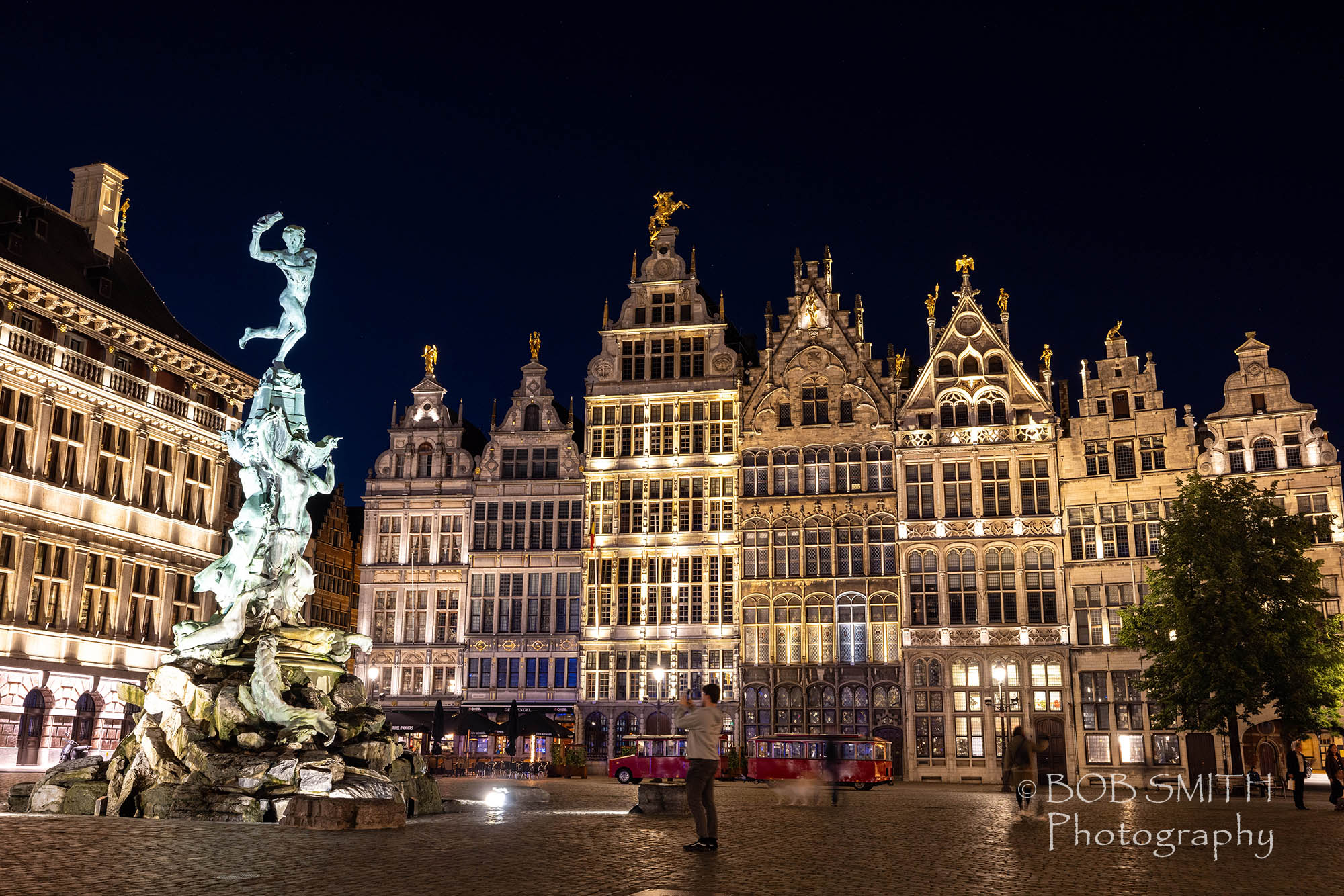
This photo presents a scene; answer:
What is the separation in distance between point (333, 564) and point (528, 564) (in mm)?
22874

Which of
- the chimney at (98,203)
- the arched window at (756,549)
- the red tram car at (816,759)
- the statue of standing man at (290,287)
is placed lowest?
the red tram car at (816,759)

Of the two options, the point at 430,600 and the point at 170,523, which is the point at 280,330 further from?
the point at 430,600

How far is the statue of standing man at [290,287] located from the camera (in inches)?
987

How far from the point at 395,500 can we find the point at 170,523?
1062 cm

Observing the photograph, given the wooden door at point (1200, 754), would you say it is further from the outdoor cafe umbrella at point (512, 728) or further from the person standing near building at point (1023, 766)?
the outdoor cafe umbrella at point (512, 728)

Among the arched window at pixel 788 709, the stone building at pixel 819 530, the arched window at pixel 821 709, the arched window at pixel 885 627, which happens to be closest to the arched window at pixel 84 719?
the stone building at pixel 819 530

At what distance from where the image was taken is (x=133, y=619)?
40938 mm

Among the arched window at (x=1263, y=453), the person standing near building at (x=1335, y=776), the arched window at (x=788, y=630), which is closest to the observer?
the person standing near building at (x=1335, y=776)

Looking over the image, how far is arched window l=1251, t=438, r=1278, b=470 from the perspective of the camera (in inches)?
1736

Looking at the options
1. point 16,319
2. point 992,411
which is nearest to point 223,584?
point 16,319

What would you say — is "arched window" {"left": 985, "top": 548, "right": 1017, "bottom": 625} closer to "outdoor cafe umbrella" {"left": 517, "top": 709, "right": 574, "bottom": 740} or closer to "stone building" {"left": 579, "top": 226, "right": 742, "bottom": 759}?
"stone building" {"left": 579, "top": 226, "right": 742, "bottom": 759}

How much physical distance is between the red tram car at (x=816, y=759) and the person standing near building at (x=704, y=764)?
23.9 metres

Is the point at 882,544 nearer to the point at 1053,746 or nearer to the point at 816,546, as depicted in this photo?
the point at 816,546

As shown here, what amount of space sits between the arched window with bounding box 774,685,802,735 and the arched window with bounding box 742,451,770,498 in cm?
797
